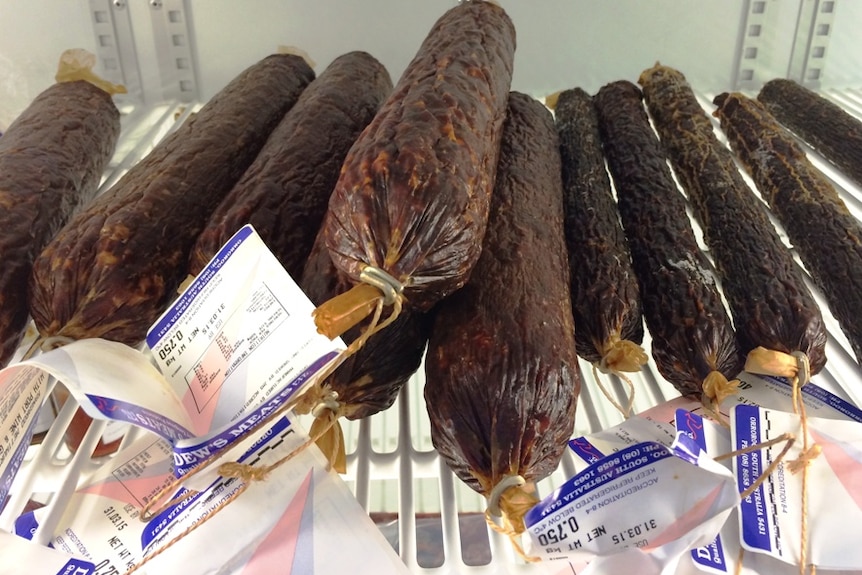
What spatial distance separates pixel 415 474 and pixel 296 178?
0.33 meters

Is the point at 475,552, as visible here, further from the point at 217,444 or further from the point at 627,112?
the point at 627,112

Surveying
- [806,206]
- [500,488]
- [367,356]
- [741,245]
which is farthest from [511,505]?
[806,206]

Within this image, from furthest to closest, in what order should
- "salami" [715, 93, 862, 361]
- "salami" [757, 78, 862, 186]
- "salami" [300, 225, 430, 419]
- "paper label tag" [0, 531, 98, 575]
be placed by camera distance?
"salami" [757, 78, 862, 186]
"salami" [715, 93, 862, 361]
"salami" [300, 225, 430, 419]
"paper label tag" [0, 531, 98, 575]

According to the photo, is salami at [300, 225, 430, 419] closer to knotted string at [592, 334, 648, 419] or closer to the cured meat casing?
the cured meat casing

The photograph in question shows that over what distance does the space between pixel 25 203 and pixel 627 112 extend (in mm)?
830

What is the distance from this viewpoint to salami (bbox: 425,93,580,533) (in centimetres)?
52

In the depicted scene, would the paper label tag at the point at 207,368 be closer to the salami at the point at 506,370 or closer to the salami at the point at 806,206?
the salami at the point at 506,370

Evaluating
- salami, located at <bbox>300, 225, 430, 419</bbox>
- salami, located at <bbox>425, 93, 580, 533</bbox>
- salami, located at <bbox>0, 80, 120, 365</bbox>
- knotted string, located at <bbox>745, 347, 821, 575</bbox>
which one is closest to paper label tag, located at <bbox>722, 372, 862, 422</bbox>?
knotted string, located at <bbox>745, 347, 821, 575</bbox>

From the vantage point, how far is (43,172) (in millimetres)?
755

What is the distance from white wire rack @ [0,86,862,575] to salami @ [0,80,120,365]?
4.4 inches

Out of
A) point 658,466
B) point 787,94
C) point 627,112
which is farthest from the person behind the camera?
point 787,94

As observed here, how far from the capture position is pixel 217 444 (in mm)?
488

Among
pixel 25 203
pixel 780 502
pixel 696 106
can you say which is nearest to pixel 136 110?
pixel 25 203

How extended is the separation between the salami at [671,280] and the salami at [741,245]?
27 millimetres
